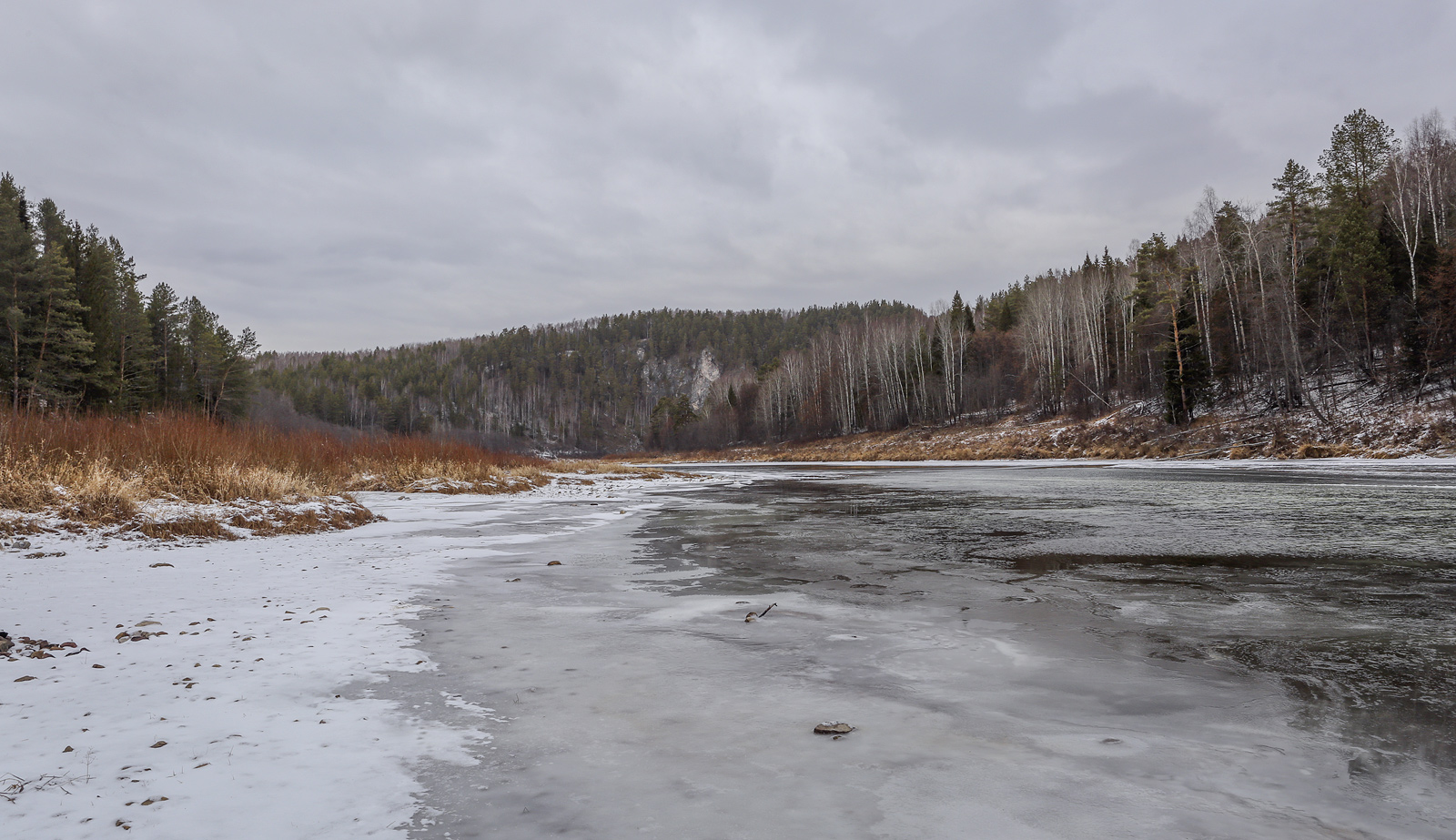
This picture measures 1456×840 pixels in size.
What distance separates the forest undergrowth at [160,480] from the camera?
703 cm

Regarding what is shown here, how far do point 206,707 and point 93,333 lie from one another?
47420 mm

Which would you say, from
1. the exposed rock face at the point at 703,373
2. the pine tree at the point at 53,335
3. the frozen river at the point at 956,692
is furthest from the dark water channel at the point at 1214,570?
the exposed rock face at the point at 703,373

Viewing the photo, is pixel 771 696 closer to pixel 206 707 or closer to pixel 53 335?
pixel 206 707

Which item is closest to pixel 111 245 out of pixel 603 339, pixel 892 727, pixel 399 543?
pixel 399 543

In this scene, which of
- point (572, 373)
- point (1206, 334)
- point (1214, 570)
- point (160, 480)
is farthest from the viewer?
point (572, 373)

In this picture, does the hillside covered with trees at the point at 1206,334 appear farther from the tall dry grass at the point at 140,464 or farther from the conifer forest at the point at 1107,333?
the tall dry grass at the point at 140,464

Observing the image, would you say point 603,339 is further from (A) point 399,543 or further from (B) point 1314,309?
(A) point 399,543

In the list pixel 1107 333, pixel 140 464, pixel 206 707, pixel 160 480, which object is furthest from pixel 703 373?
pixel 206 707

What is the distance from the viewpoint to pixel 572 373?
537 ft

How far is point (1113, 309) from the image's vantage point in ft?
167

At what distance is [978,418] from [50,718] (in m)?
56.6

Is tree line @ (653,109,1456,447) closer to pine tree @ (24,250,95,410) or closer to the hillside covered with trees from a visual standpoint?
the hillside covered with trees

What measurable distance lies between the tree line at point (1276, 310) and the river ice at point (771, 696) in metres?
31.8

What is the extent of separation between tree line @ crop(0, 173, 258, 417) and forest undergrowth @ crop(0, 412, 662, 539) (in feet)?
32.7
